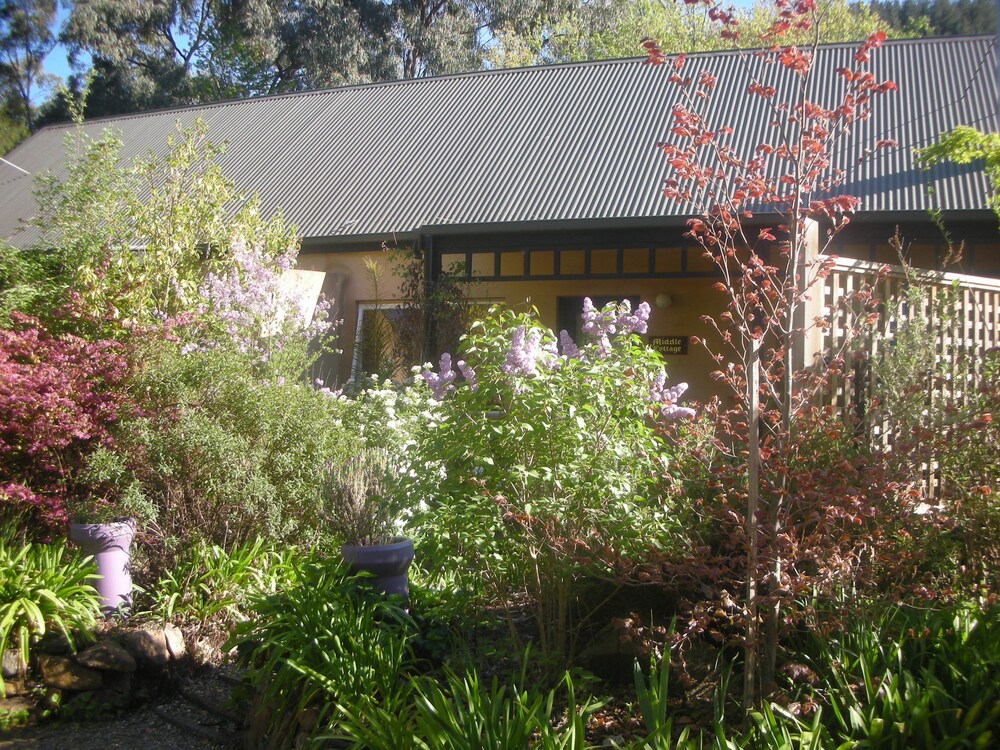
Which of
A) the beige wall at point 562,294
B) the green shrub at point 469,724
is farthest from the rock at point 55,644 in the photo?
the beige wall at point 562,294

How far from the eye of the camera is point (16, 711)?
5.21 m

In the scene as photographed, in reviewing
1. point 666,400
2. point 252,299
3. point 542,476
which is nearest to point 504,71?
point 252,299

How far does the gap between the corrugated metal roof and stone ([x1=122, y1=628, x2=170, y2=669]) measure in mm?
6628

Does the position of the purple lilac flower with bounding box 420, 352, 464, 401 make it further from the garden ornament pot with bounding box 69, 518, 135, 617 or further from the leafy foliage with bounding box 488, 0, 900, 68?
the leafy foliage with bounding box 488, 0, 900, 68

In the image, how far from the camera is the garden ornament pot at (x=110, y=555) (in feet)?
19.2

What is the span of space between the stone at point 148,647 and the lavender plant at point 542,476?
189 centimetres

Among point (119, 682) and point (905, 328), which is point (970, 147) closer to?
point (905, 328)

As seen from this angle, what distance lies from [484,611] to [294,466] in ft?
6.32

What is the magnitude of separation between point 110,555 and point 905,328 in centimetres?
494

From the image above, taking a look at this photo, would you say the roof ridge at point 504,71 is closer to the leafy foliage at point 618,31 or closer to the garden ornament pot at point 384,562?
the garden ornament pot at point 384,562

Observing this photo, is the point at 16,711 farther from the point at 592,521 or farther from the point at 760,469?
the point at 760,469

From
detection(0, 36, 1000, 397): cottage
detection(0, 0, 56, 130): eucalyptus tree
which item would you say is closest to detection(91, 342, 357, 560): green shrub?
detection(0, 36, 1000, 397): cottage

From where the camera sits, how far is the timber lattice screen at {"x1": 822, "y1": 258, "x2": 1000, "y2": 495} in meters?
5.23

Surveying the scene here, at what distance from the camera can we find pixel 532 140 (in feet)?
46.9
